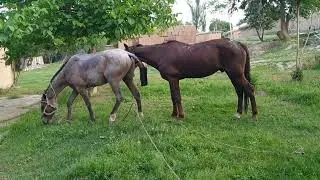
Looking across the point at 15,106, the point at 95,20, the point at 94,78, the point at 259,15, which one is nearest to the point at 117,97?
the point at 94,78

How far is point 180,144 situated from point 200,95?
565 centimetres

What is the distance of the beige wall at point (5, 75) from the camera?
2023 centimetres

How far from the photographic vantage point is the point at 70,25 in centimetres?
1113

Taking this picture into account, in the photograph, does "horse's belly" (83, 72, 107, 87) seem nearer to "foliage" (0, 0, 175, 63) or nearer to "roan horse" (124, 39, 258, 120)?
"roan horse" (124, 39, 258, 120)

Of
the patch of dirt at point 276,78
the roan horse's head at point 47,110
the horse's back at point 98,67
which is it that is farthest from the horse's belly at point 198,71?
the patch of dirt at point 276,78

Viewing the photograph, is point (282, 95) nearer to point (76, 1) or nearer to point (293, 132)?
point (293, 132)

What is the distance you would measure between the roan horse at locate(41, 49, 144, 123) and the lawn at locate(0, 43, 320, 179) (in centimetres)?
42

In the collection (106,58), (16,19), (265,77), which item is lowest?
(265,77)

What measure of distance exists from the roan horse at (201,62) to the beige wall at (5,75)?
12.2 metres

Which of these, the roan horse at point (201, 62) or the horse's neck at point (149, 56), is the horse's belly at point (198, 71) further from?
the horse's neck at point (149, 56)

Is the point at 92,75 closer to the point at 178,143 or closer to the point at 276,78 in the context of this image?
the point at 178,143

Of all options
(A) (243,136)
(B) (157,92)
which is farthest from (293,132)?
(B) (157,92)

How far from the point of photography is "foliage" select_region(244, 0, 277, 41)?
29094mm

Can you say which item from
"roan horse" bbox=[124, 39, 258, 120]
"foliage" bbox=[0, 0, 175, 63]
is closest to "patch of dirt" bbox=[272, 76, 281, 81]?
"foliage" bbox=[0, 0, 175, 63]
